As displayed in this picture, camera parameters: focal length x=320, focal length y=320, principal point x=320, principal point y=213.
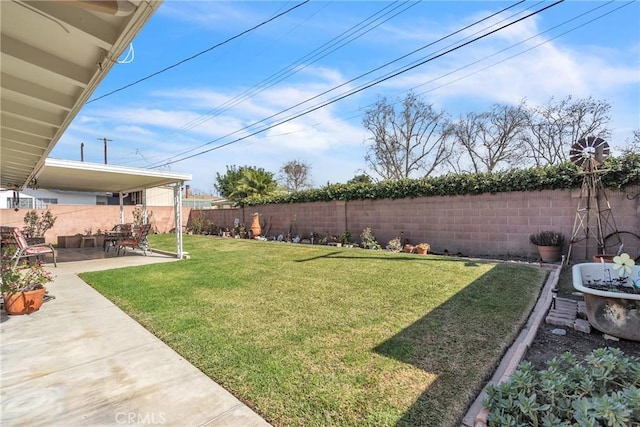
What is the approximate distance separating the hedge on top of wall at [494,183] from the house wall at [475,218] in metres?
0.16

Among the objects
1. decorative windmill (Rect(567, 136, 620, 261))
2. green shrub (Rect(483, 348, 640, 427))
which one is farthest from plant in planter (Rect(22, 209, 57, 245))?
decorative windmill (Rect(567, 136, 620, 261))

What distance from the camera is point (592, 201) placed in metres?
6.68

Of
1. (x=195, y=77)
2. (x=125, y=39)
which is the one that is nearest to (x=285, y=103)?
(x=195, y=77)

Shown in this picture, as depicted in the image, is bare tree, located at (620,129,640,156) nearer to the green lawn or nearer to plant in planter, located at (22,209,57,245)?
the green lawn

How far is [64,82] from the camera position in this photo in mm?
3059

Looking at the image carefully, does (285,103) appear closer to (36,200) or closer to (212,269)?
(212,269)

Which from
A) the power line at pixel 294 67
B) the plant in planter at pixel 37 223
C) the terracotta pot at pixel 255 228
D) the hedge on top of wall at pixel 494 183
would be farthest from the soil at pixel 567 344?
the plant in planter at pixel 37 223

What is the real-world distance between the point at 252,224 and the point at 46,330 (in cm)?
1158

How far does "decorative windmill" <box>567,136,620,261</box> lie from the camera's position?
253 inches

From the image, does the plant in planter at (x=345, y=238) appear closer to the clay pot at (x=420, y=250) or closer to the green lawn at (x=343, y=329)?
the clay pot at (x=420, y=250)

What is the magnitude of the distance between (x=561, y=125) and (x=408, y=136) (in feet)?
30.0

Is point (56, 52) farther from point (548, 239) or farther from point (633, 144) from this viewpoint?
point (633, 144)
